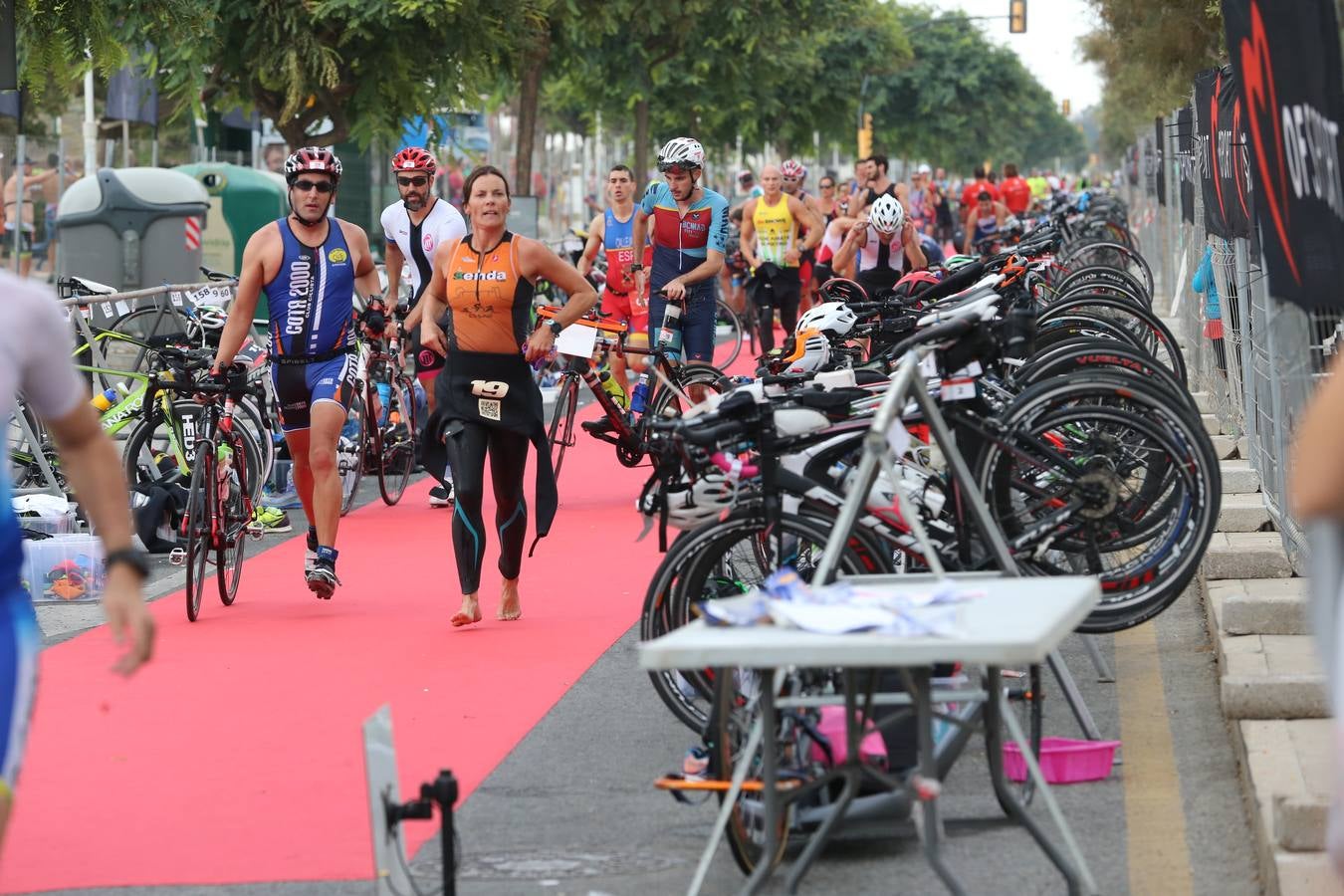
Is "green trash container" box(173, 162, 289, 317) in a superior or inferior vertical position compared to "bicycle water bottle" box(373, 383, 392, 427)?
superior

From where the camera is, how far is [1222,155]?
32.9ft

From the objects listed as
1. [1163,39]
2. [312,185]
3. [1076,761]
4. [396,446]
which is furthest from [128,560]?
[1163,39]

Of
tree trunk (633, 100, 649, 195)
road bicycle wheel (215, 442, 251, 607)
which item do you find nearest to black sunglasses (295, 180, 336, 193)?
road bicycle wheel (215, 442, 251, 607)

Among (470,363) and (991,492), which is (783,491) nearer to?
(991,492)

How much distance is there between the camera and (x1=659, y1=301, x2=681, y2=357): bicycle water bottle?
13.3 meters

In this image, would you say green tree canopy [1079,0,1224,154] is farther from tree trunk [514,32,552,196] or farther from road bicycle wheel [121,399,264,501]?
road bicycle wheel [121,399,264,501]

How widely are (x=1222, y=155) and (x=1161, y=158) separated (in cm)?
1368

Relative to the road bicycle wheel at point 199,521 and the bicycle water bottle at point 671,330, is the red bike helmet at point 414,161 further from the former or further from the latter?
the road bicycle wheel at point 199,521

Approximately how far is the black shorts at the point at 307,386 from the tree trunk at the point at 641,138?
991 inches

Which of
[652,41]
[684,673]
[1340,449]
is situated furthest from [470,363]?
[652,41]

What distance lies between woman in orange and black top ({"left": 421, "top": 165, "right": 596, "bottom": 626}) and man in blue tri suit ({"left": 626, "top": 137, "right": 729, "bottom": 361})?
426 cm

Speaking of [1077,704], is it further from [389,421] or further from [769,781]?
[389,421]

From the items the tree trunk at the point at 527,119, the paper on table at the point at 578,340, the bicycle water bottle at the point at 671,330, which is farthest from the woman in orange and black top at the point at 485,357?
the tree trunk at the point at 527,119

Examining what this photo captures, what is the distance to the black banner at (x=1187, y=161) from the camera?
48.3 ft
